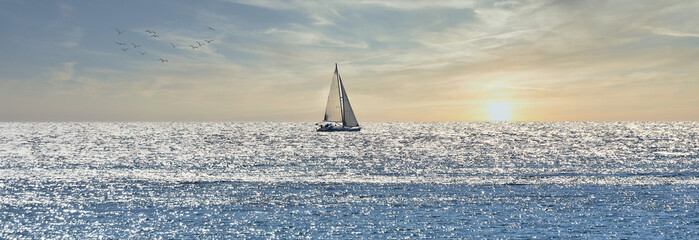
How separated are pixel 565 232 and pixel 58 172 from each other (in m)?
67.8

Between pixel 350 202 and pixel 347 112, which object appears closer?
pixel 350 202

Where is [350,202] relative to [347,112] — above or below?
below

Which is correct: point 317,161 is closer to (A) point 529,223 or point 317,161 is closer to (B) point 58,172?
(B) point 58,172

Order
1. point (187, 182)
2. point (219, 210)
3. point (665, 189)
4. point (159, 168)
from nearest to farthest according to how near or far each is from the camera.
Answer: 1. point (219, 210)
2. point (665, 189)
3. point (187, 182)
4. point (159, 168)

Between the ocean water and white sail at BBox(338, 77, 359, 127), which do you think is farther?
white sail at BBox(338, 77, 359, 127)

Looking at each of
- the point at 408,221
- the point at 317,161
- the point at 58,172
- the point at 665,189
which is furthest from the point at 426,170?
the point at 58,172

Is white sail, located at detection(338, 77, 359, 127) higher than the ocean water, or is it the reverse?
white sail, located at detection(338, 77, 359, 127)

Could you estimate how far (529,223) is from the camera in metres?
37.5

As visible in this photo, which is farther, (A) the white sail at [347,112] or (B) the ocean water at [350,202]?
(A) the white sail at [347,112]

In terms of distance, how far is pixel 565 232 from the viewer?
3509 centimetres

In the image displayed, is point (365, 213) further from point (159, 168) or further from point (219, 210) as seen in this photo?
point (159, 168)

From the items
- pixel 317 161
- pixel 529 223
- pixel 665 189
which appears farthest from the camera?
pixel 317 161

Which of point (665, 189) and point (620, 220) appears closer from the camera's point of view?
point (620, 220)

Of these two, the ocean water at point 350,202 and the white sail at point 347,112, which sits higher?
the white sail at point 347,112
